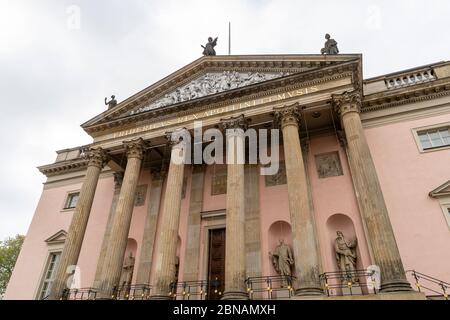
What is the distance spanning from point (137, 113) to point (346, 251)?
11.5 meters

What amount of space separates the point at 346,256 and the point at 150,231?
369 inches

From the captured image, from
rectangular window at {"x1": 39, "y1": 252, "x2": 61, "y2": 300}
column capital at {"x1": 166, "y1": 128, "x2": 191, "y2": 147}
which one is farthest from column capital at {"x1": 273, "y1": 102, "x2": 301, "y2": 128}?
rectangular window at {"x1": 39, "y1": 252, "x2": 61, "y2": 300}

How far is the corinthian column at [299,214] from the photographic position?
9.16 metres

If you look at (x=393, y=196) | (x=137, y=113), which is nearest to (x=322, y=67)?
(x=393, y=196)

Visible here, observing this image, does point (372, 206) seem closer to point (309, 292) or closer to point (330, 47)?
point (309, 292)

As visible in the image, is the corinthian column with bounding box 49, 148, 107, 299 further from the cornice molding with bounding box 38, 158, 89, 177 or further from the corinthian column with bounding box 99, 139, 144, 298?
the cornice molding with bounding box 38, 158, 89, 177

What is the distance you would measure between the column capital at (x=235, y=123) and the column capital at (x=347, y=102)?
3.81 m

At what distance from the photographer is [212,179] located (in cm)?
1617

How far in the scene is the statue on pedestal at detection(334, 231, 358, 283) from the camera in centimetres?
1112

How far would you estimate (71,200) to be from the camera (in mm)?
19641

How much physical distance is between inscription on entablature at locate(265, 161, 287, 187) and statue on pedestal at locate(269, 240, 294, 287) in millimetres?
2922

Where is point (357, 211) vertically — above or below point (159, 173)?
below

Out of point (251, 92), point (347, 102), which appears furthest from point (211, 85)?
point (347, 102)
